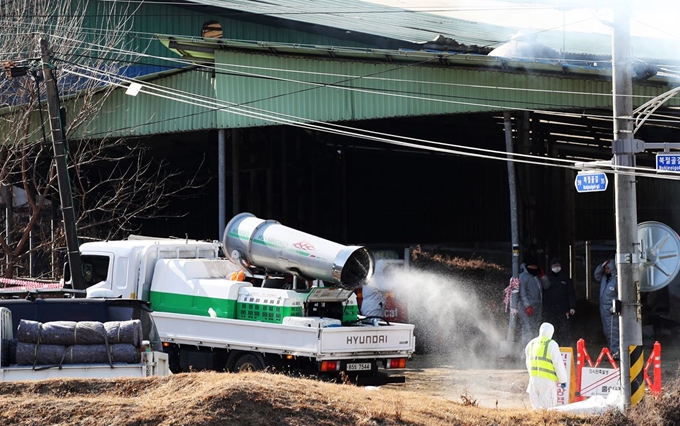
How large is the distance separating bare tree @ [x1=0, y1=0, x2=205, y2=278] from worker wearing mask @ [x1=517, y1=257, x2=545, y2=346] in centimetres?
1198

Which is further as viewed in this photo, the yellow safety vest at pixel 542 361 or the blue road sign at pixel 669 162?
the blue road sign at pixel 669 162

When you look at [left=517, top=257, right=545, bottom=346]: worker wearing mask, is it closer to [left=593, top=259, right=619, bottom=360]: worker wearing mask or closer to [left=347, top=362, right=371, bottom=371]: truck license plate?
[left=593, top=259, right=619, bottom=360]: worker wearing mask

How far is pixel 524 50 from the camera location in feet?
70.8

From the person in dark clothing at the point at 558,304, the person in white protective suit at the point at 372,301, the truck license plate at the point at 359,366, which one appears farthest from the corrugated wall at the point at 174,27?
the truck license plate at the point at 359,366

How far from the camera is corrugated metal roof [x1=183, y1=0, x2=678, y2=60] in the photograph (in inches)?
1100

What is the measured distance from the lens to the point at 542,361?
13.6 m

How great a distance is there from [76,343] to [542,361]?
20.7 feet

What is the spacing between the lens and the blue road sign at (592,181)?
45.9 feet

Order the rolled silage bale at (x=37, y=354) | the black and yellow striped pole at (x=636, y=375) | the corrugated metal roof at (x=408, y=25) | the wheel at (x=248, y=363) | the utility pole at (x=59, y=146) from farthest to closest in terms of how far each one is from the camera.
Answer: the corrugated metal roof at (x=408, y=25), the utility pole at (x=59, y=146), the wheel at (x=248, y=363), the black and yellow striped pole at (x=636, y=375), the rolled silage bale at (x=37, y=354)

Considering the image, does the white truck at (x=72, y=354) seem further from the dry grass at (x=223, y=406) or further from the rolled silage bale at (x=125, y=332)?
the dry grass at (x=223, y=406)

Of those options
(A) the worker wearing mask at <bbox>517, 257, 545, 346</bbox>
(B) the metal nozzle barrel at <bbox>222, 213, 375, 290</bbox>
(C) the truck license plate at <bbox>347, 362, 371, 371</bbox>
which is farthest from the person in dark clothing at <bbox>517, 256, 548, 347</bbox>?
(C) the truck license plate at <bbox>347, 362, 371, 371</bbox>

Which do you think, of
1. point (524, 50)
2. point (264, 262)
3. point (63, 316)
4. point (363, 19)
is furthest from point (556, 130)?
point (63, 316)

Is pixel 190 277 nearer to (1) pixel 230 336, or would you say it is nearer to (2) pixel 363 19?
(1) pixel 230 336

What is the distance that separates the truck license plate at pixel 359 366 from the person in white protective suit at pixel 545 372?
125 inches
